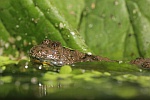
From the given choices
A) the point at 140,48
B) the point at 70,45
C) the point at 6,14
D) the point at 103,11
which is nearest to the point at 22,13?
the point at 6,14

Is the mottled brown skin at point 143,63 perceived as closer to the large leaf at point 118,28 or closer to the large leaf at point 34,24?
the large leaf at point 34,24

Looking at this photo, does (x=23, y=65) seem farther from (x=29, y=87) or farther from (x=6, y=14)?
(x=6, y=14)

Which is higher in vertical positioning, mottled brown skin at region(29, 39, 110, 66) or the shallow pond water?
mottled brown skin at region(29, 39, 110, 66)

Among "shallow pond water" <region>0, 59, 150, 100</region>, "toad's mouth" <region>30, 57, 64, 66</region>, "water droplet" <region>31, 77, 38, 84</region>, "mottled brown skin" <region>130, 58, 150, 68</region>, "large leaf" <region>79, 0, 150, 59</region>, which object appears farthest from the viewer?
"large leaf" <region>79, 0, 150, 59</region>

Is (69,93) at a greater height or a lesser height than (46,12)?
lesser

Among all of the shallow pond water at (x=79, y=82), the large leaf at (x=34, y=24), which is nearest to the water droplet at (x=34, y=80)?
the shallow pond water at (x=79, y=82)

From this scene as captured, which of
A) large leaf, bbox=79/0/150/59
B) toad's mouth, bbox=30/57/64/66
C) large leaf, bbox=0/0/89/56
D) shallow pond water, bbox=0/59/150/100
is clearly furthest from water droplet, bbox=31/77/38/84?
large leaf, bbox=79/0/150/59

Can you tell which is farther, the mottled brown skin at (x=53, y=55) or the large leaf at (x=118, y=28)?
the large leaf at (x=118, y=28)

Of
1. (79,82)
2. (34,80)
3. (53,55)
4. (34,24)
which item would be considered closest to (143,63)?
(53,55)

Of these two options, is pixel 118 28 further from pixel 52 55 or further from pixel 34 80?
pixel 34 80

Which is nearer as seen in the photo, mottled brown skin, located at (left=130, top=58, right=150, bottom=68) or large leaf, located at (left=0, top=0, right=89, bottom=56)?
mottled brown skin, located at (left=130, top=58, right=150, bottom=68)

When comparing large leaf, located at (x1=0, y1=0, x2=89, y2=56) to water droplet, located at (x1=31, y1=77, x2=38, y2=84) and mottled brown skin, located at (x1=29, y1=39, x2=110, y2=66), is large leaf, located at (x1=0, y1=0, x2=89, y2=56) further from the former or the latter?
water droplet, located at (x1=31, y1=77, x2=38, y2=84)
